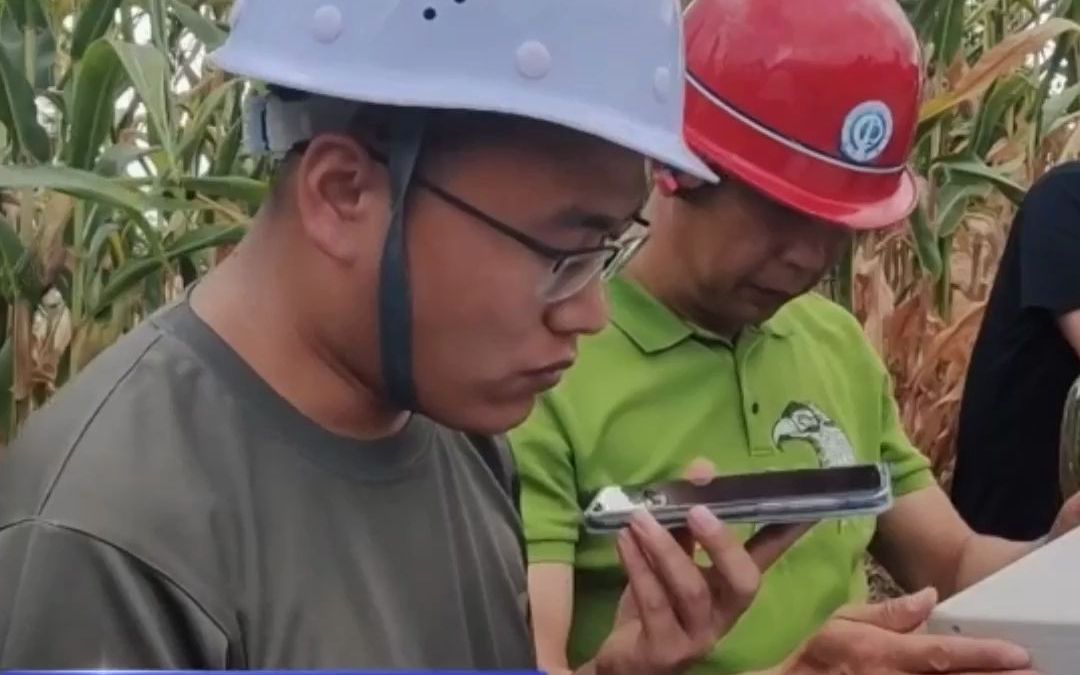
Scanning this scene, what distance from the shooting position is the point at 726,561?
2.69 feet

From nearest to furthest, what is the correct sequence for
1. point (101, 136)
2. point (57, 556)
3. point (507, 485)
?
point (57, 556)
point (507, 485)
point (101, 136)

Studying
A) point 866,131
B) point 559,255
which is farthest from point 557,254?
point 866,131

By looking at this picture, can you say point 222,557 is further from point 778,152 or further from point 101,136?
point 101,136

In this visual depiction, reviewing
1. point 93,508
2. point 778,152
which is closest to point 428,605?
point 93,508

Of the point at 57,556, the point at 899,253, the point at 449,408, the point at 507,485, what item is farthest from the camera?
the point at 899,253

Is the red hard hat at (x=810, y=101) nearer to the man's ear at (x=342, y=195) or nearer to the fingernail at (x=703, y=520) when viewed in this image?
the fingernail at (x=703, y=520)

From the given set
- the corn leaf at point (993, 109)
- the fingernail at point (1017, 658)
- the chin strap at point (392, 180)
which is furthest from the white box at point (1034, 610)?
the corn leaf at point (993, 109)

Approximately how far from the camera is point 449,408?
0.71m

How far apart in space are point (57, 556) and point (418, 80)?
0.76 ft

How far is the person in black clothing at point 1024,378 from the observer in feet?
4.97

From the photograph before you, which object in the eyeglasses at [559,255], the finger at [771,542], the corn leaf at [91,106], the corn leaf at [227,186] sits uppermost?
the eyeglasses at [559,255]

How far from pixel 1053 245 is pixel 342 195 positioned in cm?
99

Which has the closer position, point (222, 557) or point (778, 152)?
point (222, 557)

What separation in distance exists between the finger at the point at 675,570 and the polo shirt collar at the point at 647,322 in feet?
1.01
